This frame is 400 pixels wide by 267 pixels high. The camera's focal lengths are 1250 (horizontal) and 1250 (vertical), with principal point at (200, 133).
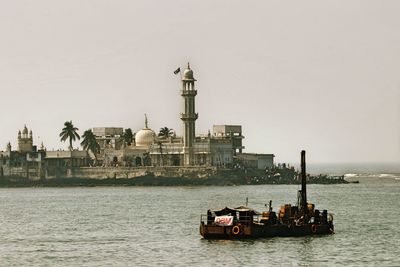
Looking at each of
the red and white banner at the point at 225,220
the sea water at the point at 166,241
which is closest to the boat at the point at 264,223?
the red and white banner at the point at 225,220

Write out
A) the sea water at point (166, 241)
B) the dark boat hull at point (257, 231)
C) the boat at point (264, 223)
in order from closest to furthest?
1. the sea water at point (166, 241)
2. the boat at point (264, 223)
3. the dark boat hull at point (257, 231)

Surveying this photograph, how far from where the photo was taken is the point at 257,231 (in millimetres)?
91375

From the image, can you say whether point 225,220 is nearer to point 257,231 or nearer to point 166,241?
point 257,231

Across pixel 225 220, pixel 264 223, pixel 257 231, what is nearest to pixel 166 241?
pixel 225 220

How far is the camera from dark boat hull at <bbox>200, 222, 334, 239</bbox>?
299 ft

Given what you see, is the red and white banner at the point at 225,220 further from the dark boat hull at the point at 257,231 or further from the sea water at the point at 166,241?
the sea water at the point at 166,241


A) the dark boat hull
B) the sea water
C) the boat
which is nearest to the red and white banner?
the boat

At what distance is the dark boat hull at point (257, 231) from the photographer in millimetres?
91000

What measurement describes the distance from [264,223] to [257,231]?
3.66 ft

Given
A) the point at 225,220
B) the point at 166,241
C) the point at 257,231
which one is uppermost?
the point at 225,220

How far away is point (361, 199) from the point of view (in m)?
167

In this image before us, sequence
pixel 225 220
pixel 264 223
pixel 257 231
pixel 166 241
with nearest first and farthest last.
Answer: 1. pixel 225 220
2. pixel 257 231
3. pixel 264 223
4. pixel 166 241

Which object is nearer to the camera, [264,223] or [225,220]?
[225,220]

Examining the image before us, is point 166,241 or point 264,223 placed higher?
point 264,223
